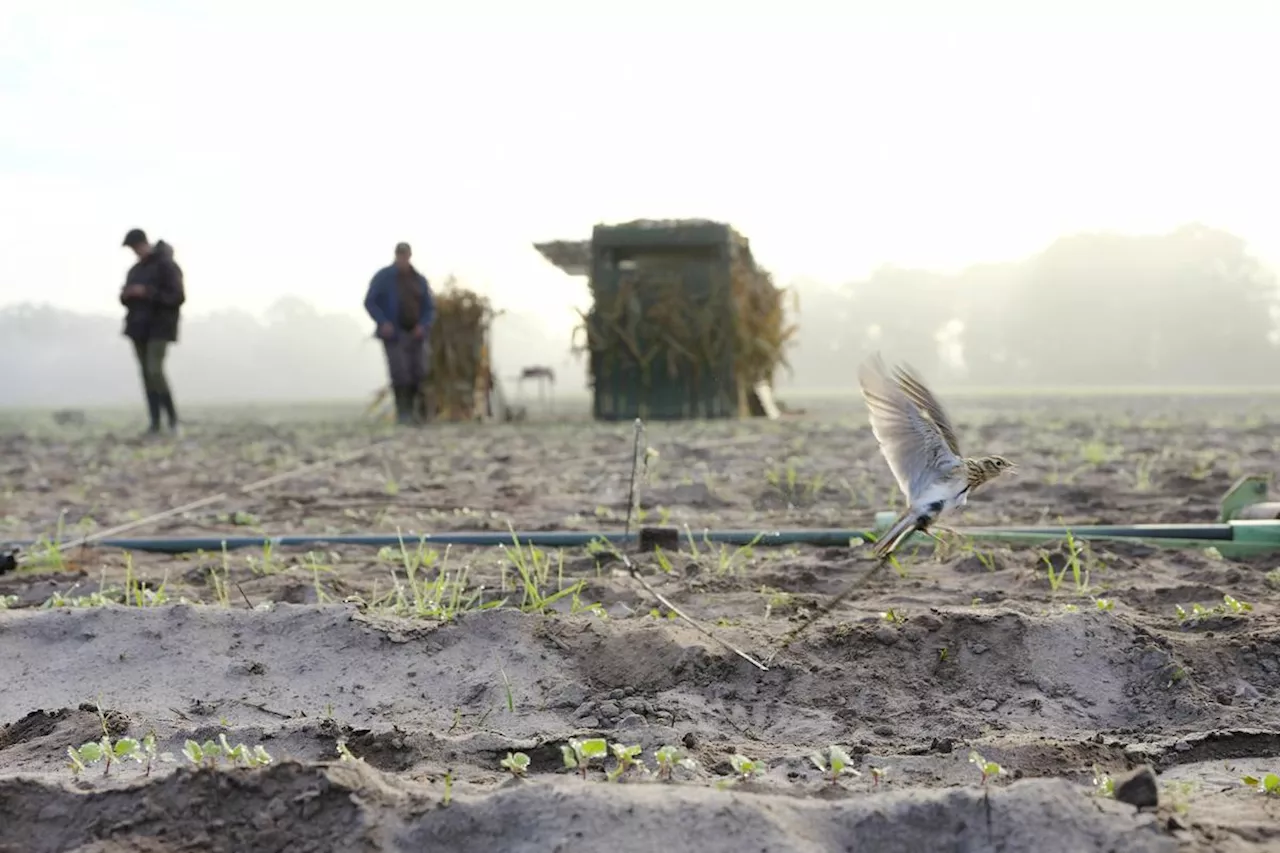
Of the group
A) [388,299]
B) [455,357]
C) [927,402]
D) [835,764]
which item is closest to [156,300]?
[388,299]

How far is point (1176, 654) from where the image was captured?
233cm

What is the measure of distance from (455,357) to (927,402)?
40.7ft

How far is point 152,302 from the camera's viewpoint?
10.8m

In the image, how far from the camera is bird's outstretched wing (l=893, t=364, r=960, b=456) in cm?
206

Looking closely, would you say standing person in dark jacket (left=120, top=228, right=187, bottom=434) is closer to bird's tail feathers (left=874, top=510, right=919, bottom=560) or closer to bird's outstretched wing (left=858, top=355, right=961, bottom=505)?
bird's outstretched wing (left=858, top=355, right=961, bottom=505)

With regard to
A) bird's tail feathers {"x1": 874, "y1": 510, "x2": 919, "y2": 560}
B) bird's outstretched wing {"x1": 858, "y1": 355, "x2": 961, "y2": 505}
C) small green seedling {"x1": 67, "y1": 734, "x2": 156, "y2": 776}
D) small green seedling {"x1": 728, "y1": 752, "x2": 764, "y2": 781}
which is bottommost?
small green seedling {"x1": 728, "y1": 752, "x2": 764, "y2": 781}

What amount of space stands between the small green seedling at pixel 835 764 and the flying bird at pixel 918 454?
0.34 m

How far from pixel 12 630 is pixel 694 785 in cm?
182

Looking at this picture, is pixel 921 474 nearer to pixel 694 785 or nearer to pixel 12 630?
pixel 694 785

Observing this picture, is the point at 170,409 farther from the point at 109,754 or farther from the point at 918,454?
the point at 918,454

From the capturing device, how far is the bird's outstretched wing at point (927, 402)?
2.06m

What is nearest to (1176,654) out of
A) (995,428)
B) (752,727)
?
(752,727)

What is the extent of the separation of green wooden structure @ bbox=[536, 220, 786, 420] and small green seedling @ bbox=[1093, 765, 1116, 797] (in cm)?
1089

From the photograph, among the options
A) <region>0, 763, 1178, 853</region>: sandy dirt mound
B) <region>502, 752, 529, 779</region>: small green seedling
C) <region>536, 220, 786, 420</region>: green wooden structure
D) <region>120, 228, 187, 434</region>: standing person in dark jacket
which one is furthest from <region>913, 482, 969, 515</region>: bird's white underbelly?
<region>536, 220, 786, 420</region>: green wooden structure
